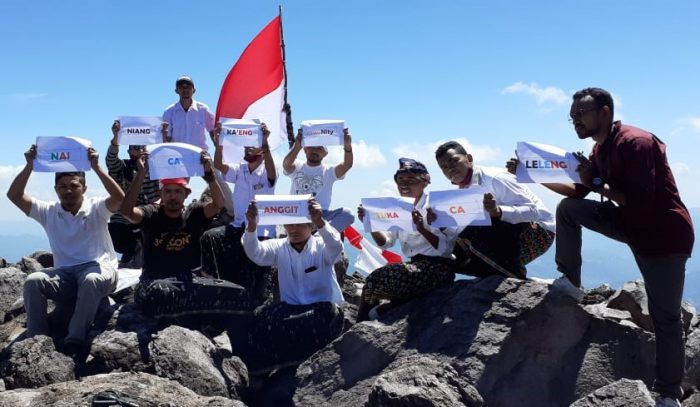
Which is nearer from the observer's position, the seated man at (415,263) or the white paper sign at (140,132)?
the seated man at (415,263)

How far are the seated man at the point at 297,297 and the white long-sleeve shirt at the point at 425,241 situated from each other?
94cm

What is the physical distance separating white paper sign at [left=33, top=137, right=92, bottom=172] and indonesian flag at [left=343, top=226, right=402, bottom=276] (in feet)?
20.4

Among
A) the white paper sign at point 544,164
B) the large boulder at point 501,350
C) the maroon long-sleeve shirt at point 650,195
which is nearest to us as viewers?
the maroon long-sleeve shirt at point 650,195

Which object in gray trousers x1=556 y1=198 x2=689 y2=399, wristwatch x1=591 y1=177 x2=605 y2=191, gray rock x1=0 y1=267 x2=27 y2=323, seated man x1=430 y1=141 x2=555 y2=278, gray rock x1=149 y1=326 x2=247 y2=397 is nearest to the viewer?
gray trousers x1=556 y1=198 x2=689 y2=399

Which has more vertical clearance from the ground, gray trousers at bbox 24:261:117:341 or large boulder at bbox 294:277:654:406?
gray trousers at bbox 24:261:117:341

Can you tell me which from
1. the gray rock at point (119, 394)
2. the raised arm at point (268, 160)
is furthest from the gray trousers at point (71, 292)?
the raised arm at point (268, 160)

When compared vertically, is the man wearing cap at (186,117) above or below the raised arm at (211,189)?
above

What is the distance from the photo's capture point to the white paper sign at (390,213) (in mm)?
7590

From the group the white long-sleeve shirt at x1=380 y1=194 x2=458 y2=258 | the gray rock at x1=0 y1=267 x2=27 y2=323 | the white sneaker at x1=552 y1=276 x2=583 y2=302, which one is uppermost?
the white long-sleeve shirt at x1=380 y1=194 x2=458 y2=258

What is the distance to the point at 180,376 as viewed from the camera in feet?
22.4

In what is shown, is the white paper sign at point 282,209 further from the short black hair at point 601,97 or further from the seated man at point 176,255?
the short black hair at point 601,97

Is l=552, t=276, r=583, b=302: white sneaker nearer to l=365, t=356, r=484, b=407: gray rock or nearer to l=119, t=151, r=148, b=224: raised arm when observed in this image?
l=365, t=356, r=484, b=407: gray rock

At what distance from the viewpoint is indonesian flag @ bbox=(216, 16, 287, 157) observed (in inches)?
544

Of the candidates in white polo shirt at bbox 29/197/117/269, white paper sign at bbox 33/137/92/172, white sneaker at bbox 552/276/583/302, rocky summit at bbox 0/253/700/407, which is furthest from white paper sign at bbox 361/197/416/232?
white paper sign at bbox 33/137/92/172
